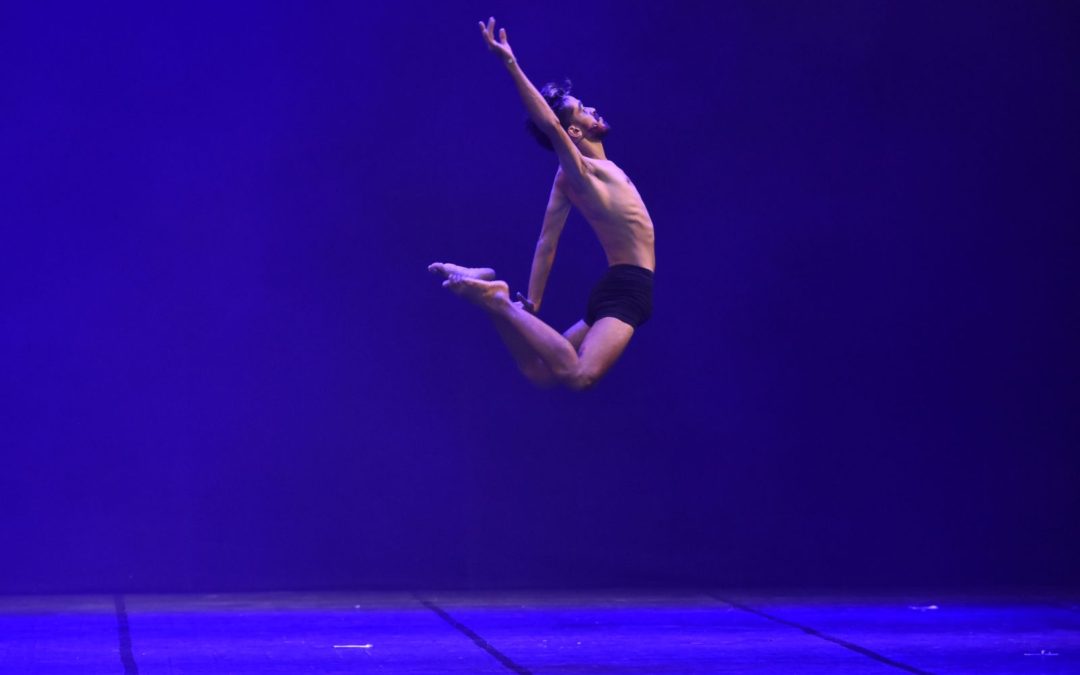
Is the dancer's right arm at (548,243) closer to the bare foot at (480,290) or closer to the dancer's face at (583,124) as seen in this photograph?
the dancer's face at (583,124)

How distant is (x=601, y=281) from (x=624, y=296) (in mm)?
141

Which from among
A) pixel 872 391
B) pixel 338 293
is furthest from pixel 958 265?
pixel 338 293

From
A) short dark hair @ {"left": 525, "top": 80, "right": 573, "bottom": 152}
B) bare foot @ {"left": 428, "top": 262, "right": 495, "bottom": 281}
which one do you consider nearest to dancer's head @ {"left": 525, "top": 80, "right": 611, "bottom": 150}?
short dark hair @ {"left": 525, "top": 80, "right": 573, "bottom": 152}

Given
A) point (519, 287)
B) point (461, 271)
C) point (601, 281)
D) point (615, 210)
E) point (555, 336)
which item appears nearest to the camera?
point (461, 271)

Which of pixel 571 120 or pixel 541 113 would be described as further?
pixel 571 120

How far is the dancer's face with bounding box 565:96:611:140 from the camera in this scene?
500 cm

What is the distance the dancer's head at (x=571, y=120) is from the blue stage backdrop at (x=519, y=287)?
4.79ft

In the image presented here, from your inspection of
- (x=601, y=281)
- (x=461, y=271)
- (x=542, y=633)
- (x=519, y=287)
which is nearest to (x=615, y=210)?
(x=601, y=281)

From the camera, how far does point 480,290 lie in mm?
4387

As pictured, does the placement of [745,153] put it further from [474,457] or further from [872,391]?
[474,457]

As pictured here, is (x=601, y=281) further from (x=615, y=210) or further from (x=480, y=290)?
(x=480, y=290)

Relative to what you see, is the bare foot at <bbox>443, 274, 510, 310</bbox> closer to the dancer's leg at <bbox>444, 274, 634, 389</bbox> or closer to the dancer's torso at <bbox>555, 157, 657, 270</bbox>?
the dancer's leg at <bbox>444, 274, 634, 389</bbox>

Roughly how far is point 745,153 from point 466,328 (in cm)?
162

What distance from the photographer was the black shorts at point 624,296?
16.3 ft
